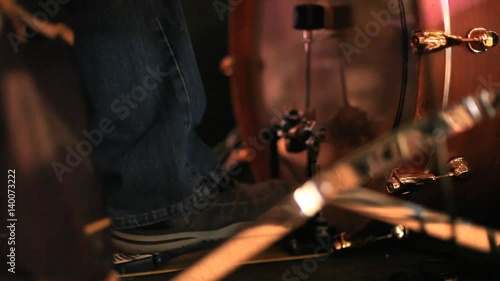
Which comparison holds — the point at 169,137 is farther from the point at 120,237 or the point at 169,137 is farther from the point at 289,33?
the point at 289,33

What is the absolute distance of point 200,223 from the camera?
976 mm

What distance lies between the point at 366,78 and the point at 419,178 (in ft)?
0.72

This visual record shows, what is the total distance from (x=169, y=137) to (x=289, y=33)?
16.9 inches

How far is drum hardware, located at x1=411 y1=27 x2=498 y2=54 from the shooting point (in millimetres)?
769

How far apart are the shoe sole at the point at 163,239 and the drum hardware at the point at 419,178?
0.24 m

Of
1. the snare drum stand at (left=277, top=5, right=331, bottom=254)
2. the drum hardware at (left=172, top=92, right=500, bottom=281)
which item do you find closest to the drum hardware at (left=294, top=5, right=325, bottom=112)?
the snare drum stand at (left=277, top=5, right=331, bottom=254)

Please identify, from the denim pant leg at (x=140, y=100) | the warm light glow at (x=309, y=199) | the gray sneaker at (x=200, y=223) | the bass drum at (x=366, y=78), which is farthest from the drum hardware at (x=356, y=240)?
the warm light glow at (x=309, y=199)

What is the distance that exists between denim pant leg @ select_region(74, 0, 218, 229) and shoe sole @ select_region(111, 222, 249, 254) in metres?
0.02

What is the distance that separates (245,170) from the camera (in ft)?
4.42

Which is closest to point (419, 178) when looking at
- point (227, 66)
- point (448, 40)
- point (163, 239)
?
point (448, 40)

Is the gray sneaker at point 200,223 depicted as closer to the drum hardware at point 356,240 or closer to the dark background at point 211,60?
the drum hardware at point 356,240

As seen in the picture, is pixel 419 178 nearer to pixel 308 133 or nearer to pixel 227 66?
pixel 308 133

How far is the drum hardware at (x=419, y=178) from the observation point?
831 millimetres

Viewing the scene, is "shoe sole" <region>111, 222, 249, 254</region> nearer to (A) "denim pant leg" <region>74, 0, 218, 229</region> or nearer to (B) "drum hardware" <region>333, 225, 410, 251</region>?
(A) "denim pant leg" <region>74, 0, 218, 229</region>
